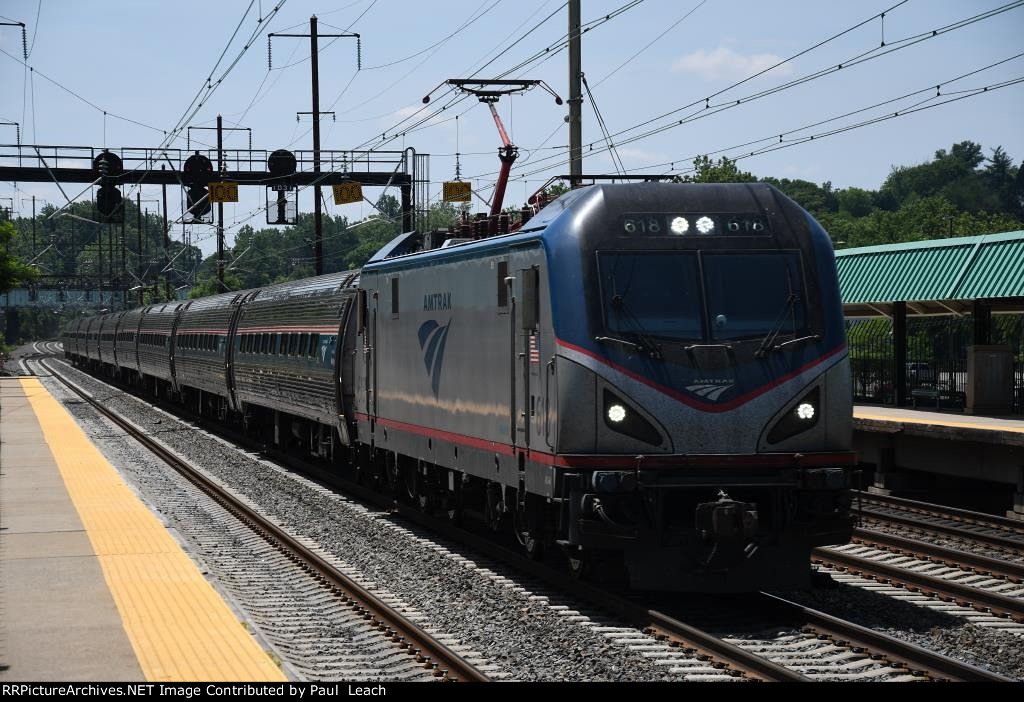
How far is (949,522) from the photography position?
59.7ft

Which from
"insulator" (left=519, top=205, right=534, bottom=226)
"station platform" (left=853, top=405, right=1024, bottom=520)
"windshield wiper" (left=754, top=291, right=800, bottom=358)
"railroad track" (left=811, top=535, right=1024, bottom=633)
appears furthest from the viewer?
"station platform" (left=853, top=405, right=1024, bottom=520)

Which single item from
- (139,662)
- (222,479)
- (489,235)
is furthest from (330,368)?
(139,662)

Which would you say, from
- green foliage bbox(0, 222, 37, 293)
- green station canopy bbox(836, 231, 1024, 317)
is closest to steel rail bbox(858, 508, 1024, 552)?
green station canopy bbox(836, 231, 1024, 317)

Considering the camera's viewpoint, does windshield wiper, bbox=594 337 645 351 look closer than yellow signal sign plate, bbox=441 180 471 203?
Yes

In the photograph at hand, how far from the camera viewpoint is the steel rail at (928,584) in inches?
460

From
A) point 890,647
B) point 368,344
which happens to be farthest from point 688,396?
point 368,344

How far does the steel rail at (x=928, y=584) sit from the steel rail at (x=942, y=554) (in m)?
0.43

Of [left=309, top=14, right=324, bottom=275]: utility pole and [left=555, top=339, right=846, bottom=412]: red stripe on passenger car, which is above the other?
[left=309, top=14, right=324, bottom=275]: utility pole

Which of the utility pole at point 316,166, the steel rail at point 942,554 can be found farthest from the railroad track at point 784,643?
the utility pole at point 316,166

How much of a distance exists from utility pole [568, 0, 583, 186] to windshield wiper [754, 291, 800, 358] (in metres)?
10.8

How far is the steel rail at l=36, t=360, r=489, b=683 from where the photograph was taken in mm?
9742

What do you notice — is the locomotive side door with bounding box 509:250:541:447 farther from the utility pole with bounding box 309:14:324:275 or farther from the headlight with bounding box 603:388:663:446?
the utility pole with bounding box 309:14:324:275

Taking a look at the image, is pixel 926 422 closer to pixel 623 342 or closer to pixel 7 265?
pixel 623 342

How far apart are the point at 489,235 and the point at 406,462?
4837mm
